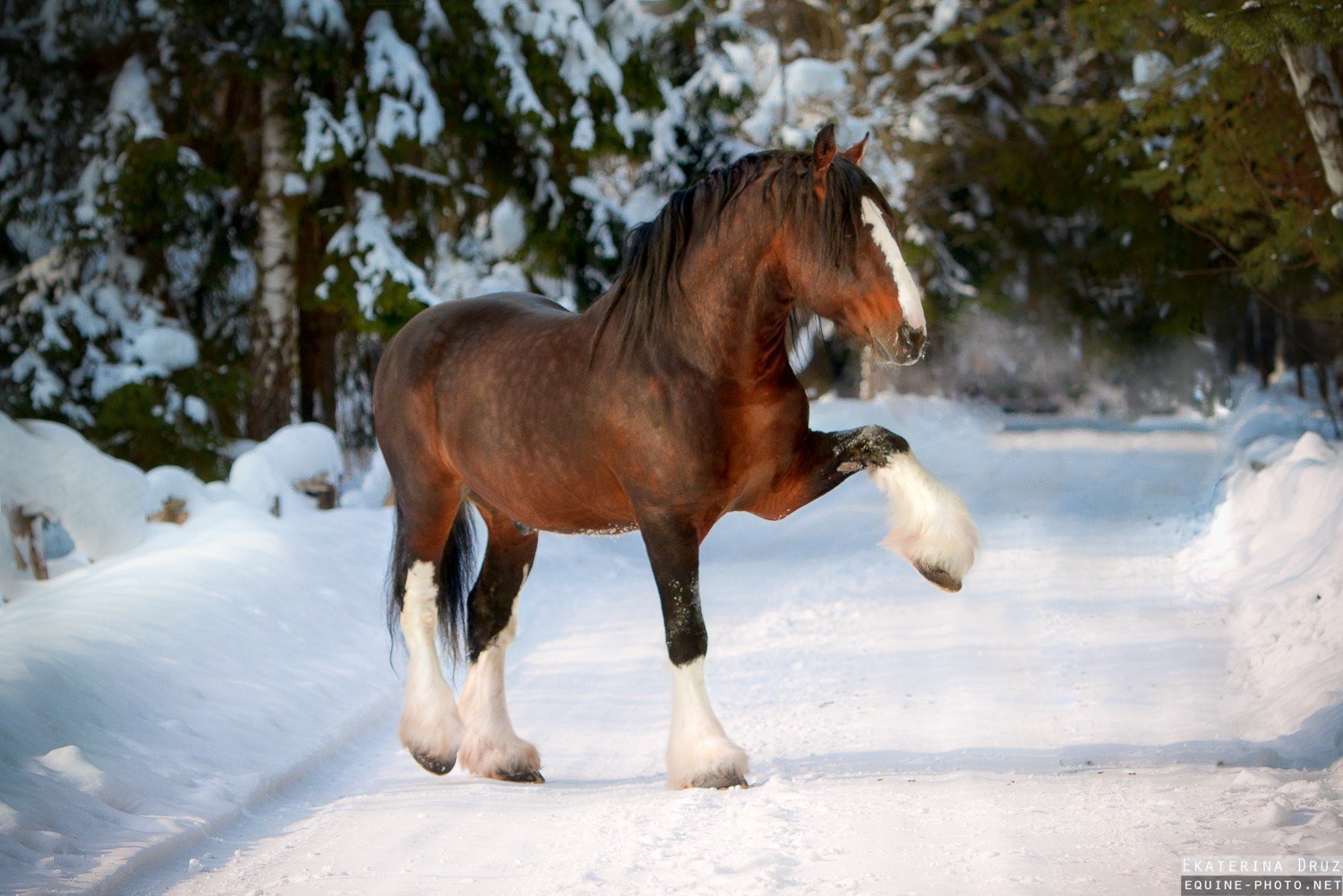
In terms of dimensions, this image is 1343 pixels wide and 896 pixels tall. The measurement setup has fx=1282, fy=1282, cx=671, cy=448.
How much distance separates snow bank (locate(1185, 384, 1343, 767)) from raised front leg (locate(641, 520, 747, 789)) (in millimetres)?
2093

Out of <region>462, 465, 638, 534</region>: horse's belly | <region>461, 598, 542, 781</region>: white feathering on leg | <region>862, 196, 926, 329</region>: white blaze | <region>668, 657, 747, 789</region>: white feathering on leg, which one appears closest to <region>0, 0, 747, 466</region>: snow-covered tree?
<region>461, 598, 542, 781</region>: white feathering on leg

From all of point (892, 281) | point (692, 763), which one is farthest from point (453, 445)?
point (892, 281)

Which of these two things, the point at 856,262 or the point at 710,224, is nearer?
the point at 856,262

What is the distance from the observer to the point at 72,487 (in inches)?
388

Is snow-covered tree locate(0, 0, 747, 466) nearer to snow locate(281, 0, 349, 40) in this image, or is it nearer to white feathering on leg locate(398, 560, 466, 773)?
snow locate(281, 0, 349, 40)

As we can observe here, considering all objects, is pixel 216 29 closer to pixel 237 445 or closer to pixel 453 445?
pixel 237 445

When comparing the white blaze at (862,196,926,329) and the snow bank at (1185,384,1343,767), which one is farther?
the snow bank at (1185,384,1343,767)

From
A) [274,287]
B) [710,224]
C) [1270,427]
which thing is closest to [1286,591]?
[710,224]

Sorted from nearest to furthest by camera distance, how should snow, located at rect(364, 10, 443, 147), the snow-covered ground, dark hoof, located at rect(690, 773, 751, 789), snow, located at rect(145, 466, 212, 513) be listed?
the snow-covered ground < dark hoof, located at rect(690, 773, 751, 789) < snow, located at rect(145, 466, 212, 513) < snow, located at rect(364, 10, 443, 147)

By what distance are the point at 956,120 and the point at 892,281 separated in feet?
82.3

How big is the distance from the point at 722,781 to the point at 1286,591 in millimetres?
4024

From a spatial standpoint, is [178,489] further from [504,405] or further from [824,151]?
[824,151]

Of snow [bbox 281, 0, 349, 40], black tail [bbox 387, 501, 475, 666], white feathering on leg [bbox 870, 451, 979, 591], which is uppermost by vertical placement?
snow [bbox 281, 0, 349, 40]

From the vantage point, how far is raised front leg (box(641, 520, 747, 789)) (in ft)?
15.2
